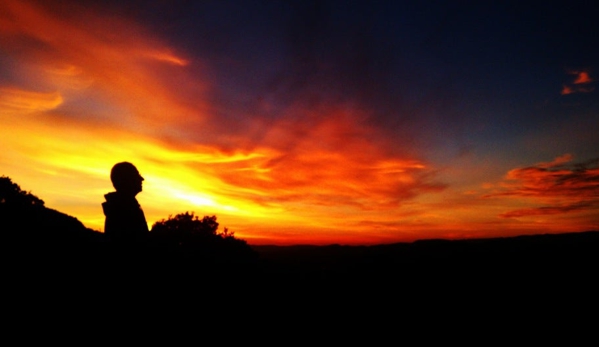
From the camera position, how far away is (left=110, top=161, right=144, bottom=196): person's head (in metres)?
14.6

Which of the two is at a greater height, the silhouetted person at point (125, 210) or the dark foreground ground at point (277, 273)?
the silhouetted person at point (125, 210)

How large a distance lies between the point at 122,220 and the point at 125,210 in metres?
0.48

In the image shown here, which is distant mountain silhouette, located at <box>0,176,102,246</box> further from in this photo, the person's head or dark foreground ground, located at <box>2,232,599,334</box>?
the person's head

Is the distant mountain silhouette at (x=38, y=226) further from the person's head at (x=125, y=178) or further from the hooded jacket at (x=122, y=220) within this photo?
the person's head at (x=125, y=178)

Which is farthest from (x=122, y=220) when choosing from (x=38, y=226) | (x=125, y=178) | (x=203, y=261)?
(x=203, y=261)

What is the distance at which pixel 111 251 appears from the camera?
11.8 meters

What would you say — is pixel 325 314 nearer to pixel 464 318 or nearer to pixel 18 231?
pixel 464 318

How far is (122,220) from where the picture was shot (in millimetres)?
13969

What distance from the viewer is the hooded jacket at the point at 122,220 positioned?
13.7 metres

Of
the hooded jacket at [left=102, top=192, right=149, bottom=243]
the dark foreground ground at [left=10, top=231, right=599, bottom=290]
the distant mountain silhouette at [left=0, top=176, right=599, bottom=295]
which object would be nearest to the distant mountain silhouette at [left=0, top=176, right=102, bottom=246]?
the distant mountain silhouette at [left=0, top=176, right=599, bottom=295]

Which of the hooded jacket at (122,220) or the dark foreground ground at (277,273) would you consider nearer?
the dark foreground ground at (277,273)

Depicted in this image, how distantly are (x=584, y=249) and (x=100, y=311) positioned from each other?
40.5 metres

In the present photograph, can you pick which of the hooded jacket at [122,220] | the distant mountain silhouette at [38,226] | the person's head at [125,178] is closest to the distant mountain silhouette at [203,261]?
the distant mountain silhouette at [38,226]

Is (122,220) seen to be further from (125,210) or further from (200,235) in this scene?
(200,235)
